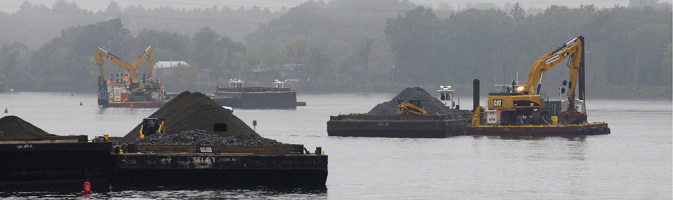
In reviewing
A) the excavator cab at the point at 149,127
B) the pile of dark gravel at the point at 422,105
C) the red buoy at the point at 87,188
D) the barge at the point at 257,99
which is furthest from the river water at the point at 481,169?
the barge at the point at 257,99

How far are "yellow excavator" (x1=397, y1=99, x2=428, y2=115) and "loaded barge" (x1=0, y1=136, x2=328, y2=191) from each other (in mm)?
37957

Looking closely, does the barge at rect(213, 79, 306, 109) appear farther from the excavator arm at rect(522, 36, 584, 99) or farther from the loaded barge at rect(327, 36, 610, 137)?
the excavator arm at rect(522, 36, 584, 99)

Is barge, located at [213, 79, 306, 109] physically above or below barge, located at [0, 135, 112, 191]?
above

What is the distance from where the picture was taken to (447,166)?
5734 cm

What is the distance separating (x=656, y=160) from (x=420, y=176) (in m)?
18.5

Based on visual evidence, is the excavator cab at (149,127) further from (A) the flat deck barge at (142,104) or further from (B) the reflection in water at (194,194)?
(A) the flat deck barge at (142,104)

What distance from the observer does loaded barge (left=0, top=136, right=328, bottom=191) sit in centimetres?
4050

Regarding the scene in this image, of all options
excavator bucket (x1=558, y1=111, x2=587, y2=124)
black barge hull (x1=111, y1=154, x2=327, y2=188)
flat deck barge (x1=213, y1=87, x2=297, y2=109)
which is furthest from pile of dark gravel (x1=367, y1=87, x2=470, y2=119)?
flat deck barge (x1=213, y1=87, x2=297, y2=109)

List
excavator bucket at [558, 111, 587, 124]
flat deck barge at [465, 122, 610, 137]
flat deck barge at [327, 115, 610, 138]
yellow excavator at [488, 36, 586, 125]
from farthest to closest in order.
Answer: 1. excavator bucket at [558, 111, 587, 124]
2. yellow excavator at [488, 36, 586, 125]
3. flat deck barge at [327, 115, 610, 138]
4. flat deck barge at [465, 122, 610, 137]

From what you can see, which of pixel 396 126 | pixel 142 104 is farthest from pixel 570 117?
pixel 142 104

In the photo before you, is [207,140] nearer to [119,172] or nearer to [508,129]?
[119,172]

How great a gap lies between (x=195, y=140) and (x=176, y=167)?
10.5 feet

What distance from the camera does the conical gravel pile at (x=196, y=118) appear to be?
160 feet

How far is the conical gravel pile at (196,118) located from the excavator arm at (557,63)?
35829 millimetres
